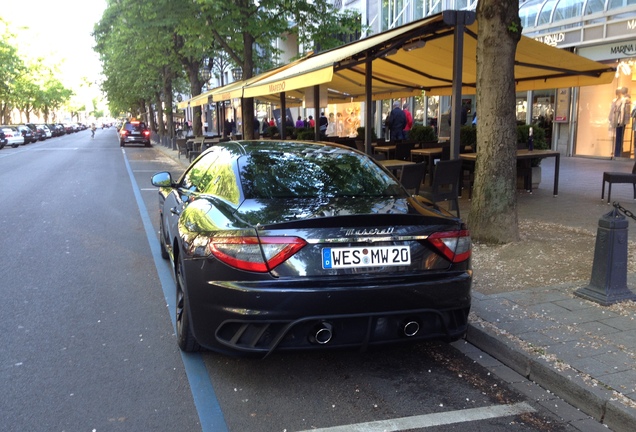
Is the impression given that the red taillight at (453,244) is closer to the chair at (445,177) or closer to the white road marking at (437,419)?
the white road marking at (437,419)

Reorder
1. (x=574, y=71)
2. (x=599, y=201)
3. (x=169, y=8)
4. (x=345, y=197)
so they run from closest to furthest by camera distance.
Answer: (x=345, y=197)
(x=599, y=201)
(x=574, y=71)
(x=169, y=8)

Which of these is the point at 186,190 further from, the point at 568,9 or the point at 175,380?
the point at 568,9

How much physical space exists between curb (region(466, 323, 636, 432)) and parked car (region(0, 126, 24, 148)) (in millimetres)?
43458

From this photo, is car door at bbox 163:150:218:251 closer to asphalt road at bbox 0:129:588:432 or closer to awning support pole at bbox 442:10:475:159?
asphalt road at bbox 0:129:588:432

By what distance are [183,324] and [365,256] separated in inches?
60.2

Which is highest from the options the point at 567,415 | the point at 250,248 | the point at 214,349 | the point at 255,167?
the point at 255,167

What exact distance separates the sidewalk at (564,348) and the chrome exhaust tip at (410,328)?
0.82 meters

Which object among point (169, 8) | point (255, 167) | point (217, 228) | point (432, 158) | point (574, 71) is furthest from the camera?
point (169, 8)

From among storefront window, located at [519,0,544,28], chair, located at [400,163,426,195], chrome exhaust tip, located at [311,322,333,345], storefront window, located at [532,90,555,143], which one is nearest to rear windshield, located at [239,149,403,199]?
chrome exhaust tip, located at [311,322,333,345]

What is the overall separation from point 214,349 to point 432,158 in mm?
9530

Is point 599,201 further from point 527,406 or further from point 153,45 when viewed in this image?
point 153,45

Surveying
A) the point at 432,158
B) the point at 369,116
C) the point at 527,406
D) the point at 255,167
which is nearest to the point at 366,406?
the point at 527,406

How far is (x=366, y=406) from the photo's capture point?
11.3 feet

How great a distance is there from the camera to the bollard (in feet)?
16.0
